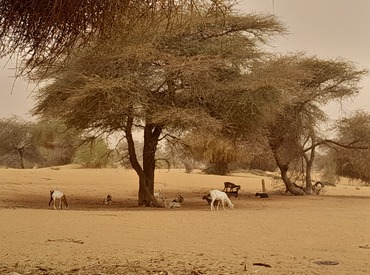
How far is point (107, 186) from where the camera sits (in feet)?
128

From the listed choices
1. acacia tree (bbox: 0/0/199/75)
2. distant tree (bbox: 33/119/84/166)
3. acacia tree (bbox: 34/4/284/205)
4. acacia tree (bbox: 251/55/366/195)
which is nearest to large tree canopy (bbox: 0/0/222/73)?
acacia tree (bbox: 0/0/199/75)

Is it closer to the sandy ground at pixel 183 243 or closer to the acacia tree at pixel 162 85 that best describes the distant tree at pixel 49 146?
the acacia tree at pixel 162 85

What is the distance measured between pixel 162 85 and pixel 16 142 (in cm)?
4493

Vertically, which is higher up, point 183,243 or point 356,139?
point 356,139

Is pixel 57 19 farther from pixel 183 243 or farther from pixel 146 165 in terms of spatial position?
pixel 146 165

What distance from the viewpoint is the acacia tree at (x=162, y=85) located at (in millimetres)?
21047

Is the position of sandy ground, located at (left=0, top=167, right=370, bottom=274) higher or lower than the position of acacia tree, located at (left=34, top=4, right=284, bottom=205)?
→ lower

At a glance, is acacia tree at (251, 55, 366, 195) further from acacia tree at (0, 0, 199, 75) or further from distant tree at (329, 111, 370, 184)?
acacia tree at (0, 0, 199, 75)

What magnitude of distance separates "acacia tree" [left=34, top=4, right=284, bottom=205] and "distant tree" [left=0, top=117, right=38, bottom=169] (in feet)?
132

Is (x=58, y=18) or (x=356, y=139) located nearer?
(x=58, y=18)

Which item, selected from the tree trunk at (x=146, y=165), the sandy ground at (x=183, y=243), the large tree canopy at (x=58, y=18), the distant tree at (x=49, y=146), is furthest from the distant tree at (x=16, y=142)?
the large tree canopy at (x=58, y=18)

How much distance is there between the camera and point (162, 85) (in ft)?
75.0

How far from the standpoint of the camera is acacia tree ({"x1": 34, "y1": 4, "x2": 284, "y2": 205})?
829 inches

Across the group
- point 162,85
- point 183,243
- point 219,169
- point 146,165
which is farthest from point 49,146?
point 183,243
